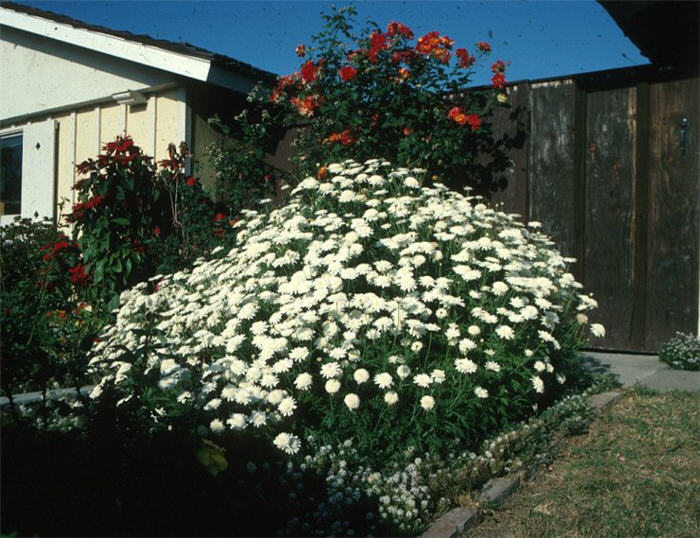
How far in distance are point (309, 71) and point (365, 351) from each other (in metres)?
3.67

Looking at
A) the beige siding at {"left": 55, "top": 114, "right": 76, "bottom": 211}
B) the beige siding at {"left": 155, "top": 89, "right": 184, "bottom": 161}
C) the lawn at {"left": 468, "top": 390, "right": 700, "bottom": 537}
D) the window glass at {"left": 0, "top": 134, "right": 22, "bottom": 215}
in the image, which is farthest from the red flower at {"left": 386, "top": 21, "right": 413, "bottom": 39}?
the window glass at {"left": 0, "top": 134, "right": 22, "bottom": 215}

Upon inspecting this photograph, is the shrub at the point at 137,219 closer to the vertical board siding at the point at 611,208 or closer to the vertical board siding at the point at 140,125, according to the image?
the vertical board siding at the point at 140,125

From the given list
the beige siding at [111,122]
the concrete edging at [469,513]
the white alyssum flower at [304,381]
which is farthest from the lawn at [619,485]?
the beige siding at [111,122]

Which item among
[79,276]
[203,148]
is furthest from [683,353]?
[203,148]

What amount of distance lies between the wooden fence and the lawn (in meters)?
1.62

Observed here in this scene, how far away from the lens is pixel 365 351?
307 centimetres

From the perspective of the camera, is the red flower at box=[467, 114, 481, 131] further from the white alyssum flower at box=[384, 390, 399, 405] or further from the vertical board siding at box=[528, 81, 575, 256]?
the white alyssum flower at box=[384, 390, 399, 405]

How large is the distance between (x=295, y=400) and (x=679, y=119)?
12.3ft

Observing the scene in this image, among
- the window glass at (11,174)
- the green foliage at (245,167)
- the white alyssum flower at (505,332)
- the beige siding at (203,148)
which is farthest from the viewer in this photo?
the window glass at (11,174)

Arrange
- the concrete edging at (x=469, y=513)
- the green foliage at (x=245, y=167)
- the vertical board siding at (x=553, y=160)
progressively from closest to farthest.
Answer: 1. the concrete edging at (x=469, y=513)
2. the vertical board siding at (x=553, y=160)
3. the green foliage at (x=245, y=167)

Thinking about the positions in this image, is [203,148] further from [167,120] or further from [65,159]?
[65,159]

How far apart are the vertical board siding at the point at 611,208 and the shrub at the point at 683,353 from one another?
0.43 metres

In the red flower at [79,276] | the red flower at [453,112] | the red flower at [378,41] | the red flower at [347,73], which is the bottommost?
the red flower at [79,276]

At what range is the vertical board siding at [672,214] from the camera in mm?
4996
